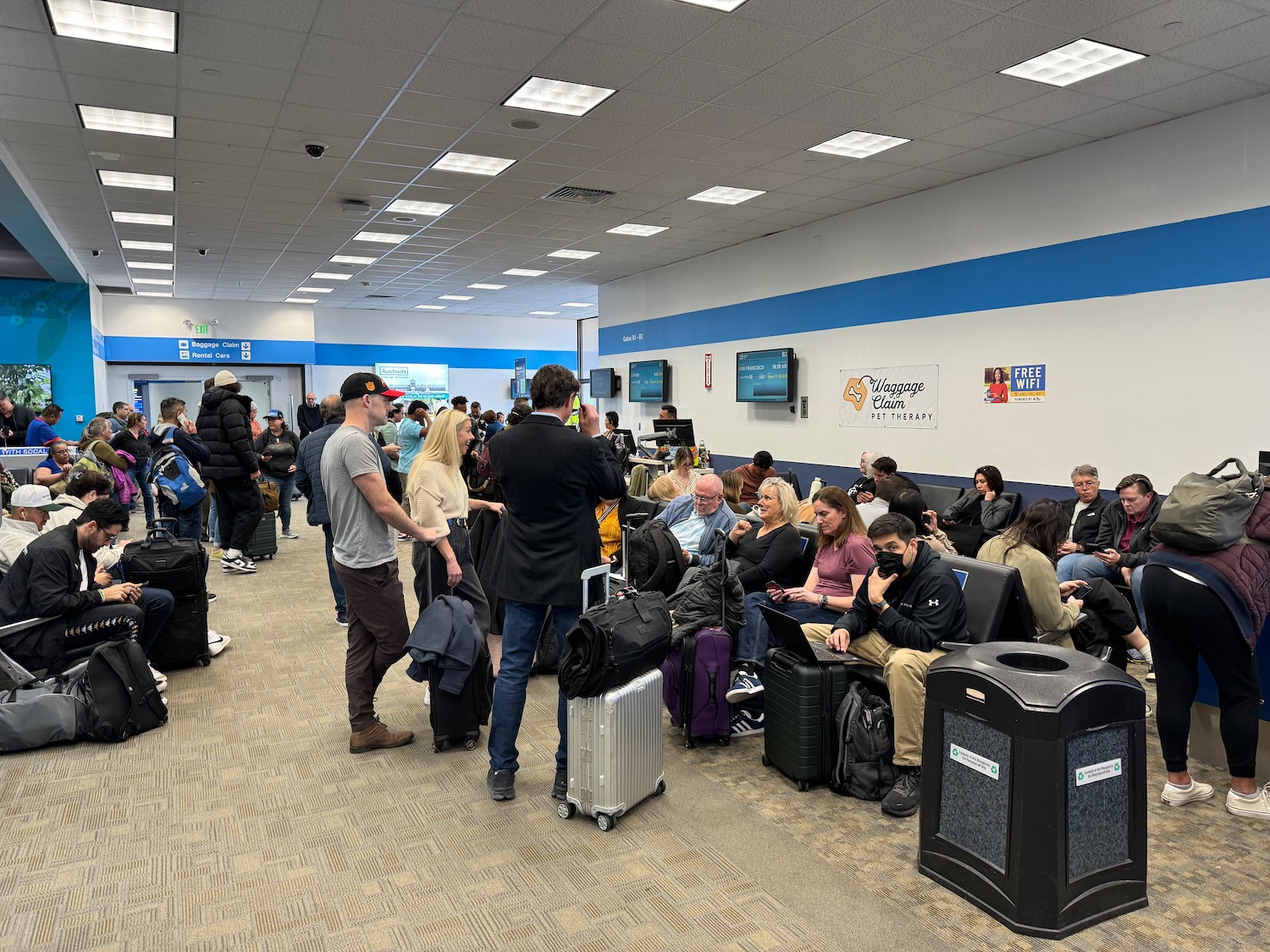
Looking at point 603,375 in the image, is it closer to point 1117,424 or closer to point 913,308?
point 913,308

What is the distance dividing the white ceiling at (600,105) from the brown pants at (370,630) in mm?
3049

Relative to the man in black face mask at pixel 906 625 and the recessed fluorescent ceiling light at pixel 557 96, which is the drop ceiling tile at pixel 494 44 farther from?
the man in black face mask at pixel 906 625

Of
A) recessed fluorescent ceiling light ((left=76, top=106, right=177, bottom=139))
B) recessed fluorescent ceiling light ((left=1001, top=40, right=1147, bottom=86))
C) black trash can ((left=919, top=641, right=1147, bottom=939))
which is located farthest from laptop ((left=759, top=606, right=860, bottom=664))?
recessed fluorescent ceiling light ((left=76, top=106, right=177, bottom=139))

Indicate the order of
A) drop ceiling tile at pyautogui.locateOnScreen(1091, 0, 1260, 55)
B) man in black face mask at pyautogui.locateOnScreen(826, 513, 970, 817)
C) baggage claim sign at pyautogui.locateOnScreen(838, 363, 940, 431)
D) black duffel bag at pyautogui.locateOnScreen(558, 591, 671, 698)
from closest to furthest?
black duffel bag at pyautogui.locateOnScreen(558, 591, 671, 698)
man in black face mask at pyautogui.locateOnScreen(826, 513, 970, 817)
drop ceiling tile at pyautogui.locateOnScreen(1091, 0, 1260, 55)
baggage claim sign at pyautogui.locateOnScreen(838, 363, 940, 431)

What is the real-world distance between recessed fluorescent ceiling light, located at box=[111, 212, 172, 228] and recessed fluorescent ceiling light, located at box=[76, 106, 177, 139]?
136 inches

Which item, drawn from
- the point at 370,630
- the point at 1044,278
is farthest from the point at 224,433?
the point at 1044,278

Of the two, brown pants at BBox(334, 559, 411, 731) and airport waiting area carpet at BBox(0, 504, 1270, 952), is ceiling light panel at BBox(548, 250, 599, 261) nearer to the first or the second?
brown pants at BBox(334, 559, 411, 731)

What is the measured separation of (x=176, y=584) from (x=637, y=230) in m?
7.25

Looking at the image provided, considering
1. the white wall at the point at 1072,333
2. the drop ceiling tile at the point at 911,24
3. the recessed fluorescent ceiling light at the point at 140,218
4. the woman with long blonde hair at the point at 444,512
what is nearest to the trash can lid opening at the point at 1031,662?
the woman with long blonde hair at the point at 444,512

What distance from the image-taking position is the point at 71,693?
3.92 m

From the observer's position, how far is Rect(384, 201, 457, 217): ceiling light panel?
9.01 m

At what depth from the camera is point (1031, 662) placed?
2689 millimetres

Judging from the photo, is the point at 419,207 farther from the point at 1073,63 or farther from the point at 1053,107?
the point at 1073,63

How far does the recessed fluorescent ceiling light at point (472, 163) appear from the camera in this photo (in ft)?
23.9
